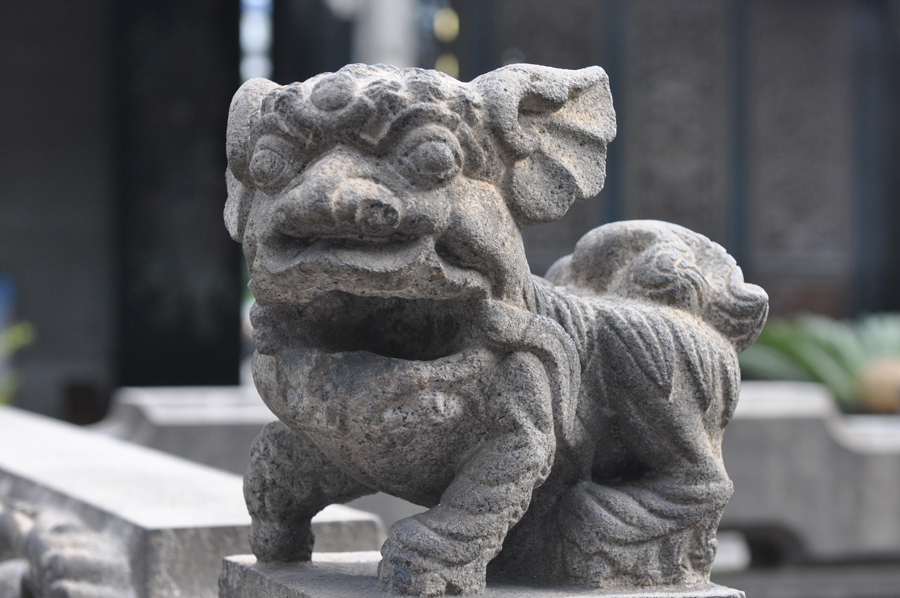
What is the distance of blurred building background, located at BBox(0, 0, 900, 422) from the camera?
299 inches

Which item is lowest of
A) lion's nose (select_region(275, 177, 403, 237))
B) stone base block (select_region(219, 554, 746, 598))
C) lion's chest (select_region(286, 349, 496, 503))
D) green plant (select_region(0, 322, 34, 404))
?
green plant (select_region(0, 322, 34, 404))

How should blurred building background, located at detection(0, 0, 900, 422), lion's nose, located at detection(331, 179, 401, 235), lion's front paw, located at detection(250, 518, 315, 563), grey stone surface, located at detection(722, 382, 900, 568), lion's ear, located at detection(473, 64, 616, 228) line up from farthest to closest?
blurred building background, located at detection(0, 0, 900, 422) → grey stone surface, located at detection(722, 382, 900, 568) → lion's front paw, located at detection(250, 518, 315, 563) → lion's ear, located at detection(473, 64, 616, 228) → lion's nose, located at detection(331, 179, 401, 235)

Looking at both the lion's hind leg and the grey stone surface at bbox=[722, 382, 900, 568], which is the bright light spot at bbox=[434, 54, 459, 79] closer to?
the grey stone surface at bbox=[722, 382, 900, 568]

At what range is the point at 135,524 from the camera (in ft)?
7.04

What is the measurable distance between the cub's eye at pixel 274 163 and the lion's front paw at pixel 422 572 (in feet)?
1.47

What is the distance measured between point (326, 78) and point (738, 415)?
3750 mm

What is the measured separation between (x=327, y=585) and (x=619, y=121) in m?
7.08

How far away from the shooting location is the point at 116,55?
7.59 metres

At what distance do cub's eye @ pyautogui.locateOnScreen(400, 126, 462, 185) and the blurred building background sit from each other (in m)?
5.81

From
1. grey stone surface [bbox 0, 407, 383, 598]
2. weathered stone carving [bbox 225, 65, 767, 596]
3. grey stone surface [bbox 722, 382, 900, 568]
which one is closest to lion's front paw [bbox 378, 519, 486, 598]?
weathered stone carving [bbox 225, 65, 767, 596]

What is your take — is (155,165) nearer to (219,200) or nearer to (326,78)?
(219,200)

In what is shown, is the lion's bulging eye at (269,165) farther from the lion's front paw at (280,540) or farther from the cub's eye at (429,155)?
the lion's front paw at (280,540)

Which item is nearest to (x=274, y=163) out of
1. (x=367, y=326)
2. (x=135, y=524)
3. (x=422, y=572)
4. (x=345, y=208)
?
(x=345, y=208)

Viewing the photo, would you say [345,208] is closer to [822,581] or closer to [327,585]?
[327,585]
